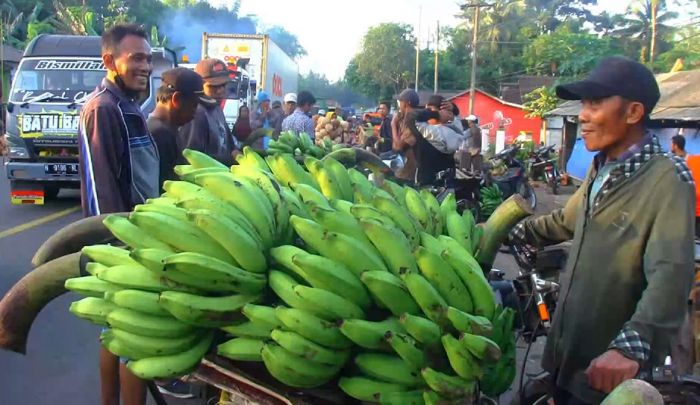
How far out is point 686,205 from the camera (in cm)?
207

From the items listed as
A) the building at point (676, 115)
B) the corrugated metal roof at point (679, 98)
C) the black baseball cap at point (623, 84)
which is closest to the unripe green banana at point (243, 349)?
the black baseball cap at point (623, 84)

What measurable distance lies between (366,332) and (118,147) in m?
1.81

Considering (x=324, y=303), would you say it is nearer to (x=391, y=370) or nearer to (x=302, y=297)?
(x=302, y=297)

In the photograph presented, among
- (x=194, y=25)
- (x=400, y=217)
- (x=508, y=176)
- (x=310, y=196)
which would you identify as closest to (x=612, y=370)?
(x=400, y=217)

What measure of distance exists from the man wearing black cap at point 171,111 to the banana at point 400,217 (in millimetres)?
1938

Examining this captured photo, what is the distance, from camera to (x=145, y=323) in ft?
5.84

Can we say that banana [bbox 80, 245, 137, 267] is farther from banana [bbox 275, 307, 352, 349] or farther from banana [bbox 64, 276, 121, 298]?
banana [bbox 275, 307, 352, 349]

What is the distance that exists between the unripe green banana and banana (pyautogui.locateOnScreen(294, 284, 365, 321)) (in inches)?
6.7

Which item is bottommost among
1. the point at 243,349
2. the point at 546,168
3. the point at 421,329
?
the point at 546,168

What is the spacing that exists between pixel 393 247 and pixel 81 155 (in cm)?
188

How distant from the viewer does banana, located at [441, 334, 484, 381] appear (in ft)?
5.17

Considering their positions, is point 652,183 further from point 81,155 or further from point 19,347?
point 81,155

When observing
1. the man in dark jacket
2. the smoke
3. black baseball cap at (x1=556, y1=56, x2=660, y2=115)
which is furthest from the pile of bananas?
the smoke

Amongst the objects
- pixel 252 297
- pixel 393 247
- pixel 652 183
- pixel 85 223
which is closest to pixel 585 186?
pixel 652 183
